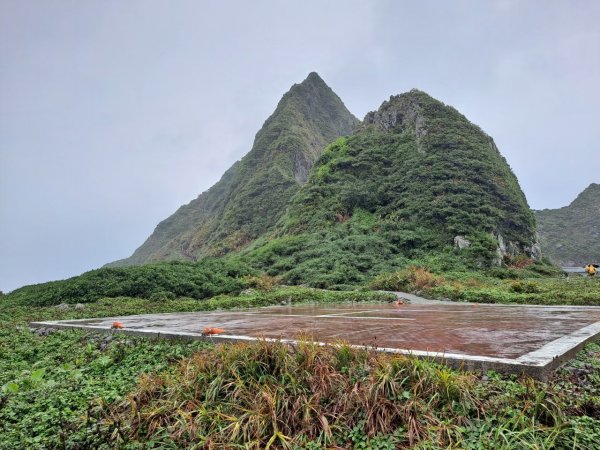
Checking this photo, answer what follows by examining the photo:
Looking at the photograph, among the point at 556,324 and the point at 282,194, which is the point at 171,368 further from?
the point at 282,194

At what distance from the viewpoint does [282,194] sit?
5962cm

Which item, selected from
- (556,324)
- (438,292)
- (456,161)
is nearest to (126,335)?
(556,324)

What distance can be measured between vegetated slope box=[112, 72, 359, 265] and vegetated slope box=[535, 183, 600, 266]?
134 feet

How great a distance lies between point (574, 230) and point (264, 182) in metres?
53.6

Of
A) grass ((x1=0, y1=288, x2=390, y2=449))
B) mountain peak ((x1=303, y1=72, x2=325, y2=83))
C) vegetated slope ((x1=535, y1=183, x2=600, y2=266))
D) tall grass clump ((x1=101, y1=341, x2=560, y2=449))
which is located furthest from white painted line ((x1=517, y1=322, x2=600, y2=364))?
mountain peak ((x1=303, y1=72, x2=325, y2=83))

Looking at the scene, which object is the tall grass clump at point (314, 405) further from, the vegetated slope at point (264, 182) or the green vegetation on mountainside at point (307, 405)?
the vegetated slope at point (264, 182)

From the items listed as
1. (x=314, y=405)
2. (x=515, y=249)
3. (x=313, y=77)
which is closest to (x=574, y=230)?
(x=515, y=249)

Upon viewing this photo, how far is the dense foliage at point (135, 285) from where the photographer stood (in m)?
15.2

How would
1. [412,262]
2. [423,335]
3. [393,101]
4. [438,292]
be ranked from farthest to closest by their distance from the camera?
1. [393,101]
2. [412,262]
3. [438,292]
4. [423,335]

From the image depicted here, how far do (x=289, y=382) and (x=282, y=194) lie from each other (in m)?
56.4

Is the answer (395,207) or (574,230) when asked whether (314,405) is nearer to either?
(395,207)

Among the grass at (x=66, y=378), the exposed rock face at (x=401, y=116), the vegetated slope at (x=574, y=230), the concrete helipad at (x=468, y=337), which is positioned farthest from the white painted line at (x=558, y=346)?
the vegetated slope at (x=574, y=230)

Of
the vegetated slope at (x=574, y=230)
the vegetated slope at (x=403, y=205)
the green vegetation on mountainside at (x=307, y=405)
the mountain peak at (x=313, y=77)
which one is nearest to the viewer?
the green vegetation on mountainside at (x=307, y=405)

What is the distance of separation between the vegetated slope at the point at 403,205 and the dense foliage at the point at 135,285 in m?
6.96
